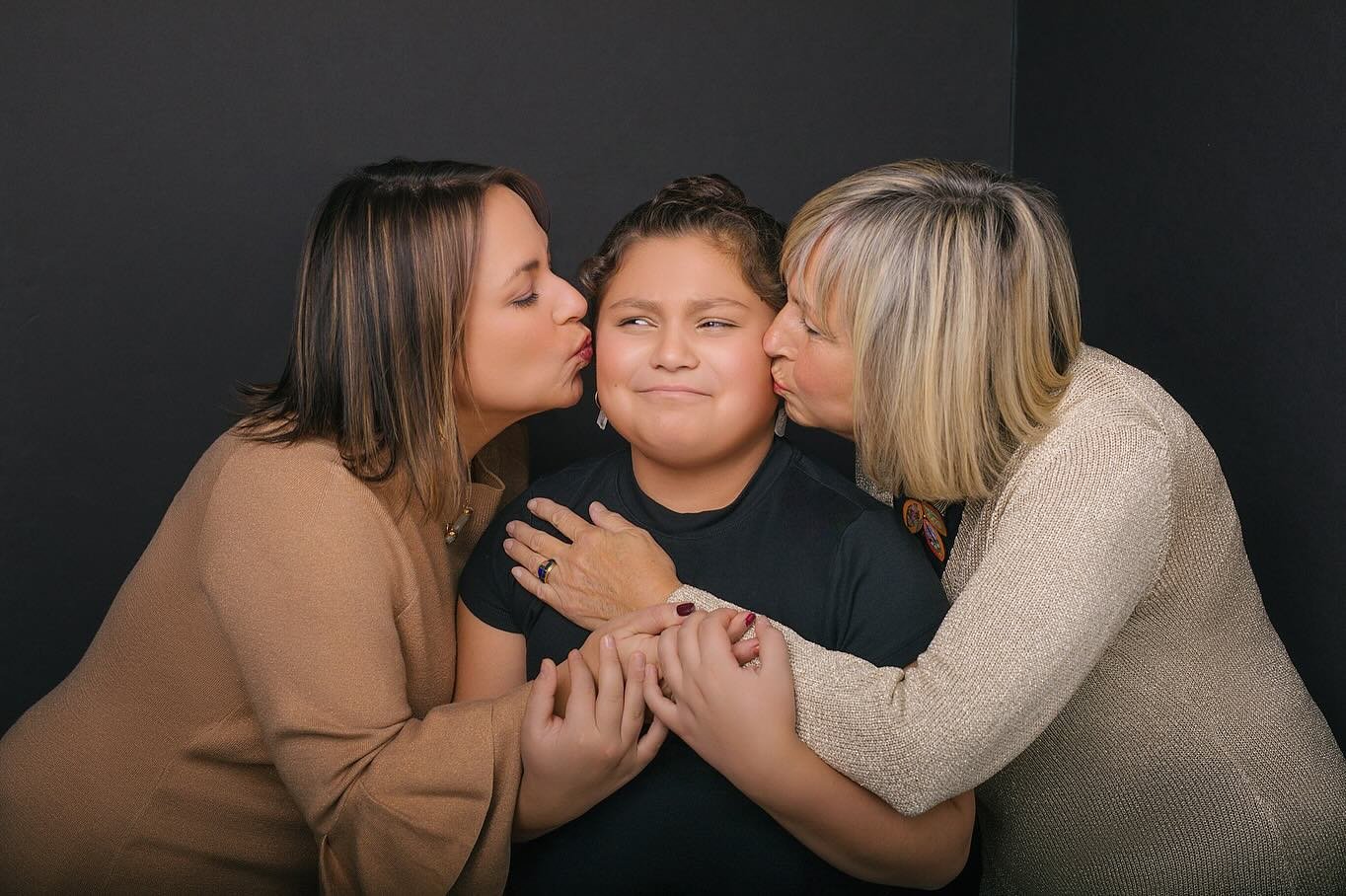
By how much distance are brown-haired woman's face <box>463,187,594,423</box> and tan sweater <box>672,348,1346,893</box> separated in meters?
0.44

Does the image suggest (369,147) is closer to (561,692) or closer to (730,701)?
(561,692)

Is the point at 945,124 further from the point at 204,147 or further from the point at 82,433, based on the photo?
the point at 82,433

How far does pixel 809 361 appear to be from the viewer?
1645mm

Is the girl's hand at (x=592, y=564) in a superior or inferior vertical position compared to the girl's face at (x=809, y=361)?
inferior

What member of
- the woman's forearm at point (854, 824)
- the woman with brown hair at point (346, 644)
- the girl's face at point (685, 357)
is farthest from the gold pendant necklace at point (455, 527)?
the woman's forearm at point (854, 824)

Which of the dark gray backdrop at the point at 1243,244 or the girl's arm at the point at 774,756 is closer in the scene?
the girl's arm at the point at 774,756

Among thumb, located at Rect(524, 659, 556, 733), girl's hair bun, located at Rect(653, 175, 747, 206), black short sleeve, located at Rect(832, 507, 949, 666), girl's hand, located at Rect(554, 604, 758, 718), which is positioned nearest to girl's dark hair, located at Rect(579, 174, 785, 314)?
girl's hair bun, located at Rect(653, 175, 747, 206)

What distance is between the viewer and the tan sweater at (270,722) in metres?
1.52

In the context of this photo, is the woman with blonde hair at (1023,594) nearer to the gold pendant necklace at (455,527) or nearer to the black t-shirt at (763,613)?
the black t-shirt at (763,613)

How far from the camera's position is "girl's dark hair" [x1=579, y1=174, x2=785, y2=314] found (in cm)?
172

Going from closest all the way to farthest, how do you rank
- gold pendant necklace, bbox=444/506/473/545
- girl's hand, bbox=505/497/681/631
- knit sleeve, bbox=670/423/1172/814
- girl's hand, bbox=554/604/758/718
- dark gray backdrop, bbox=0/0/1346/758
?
knit sleeve, bbox=670/423/1172/814 < girl's hand, bbox=554/604/758/718 < girl's hand, bbox=505/497/681/631 < gold pendant necklace, bbox=444/506/473/545 < dark gray backdrop, bbox=0/0/1346/758

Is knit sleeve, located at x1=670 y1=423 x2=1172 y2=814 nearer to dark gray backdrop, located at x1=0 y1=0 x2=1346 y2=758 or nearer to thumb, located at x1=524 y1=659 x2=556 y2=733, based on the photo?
thumb, located at x1=524 y1=659 x2=556 y2=733

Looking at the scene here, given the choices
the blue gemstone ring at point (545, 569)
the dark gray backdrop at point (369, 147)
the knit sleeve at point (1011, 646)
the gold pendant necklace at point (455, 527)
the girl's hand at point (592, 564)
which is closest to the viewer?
the knit sleeve at point (1011, 646)

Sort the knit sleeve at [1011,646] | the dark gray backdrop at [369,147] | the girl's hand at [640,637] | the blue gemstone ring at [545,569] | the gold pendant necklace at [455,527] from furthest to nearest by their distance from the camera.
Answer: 1. the dark gray backdrop at [369,147]
2. the gold pendant necklace at [455,527]
3. the blue gemstone ring at [545,569]
4. the girl's hand at [640,637]
5. the knit sleeve at [1011,646]
